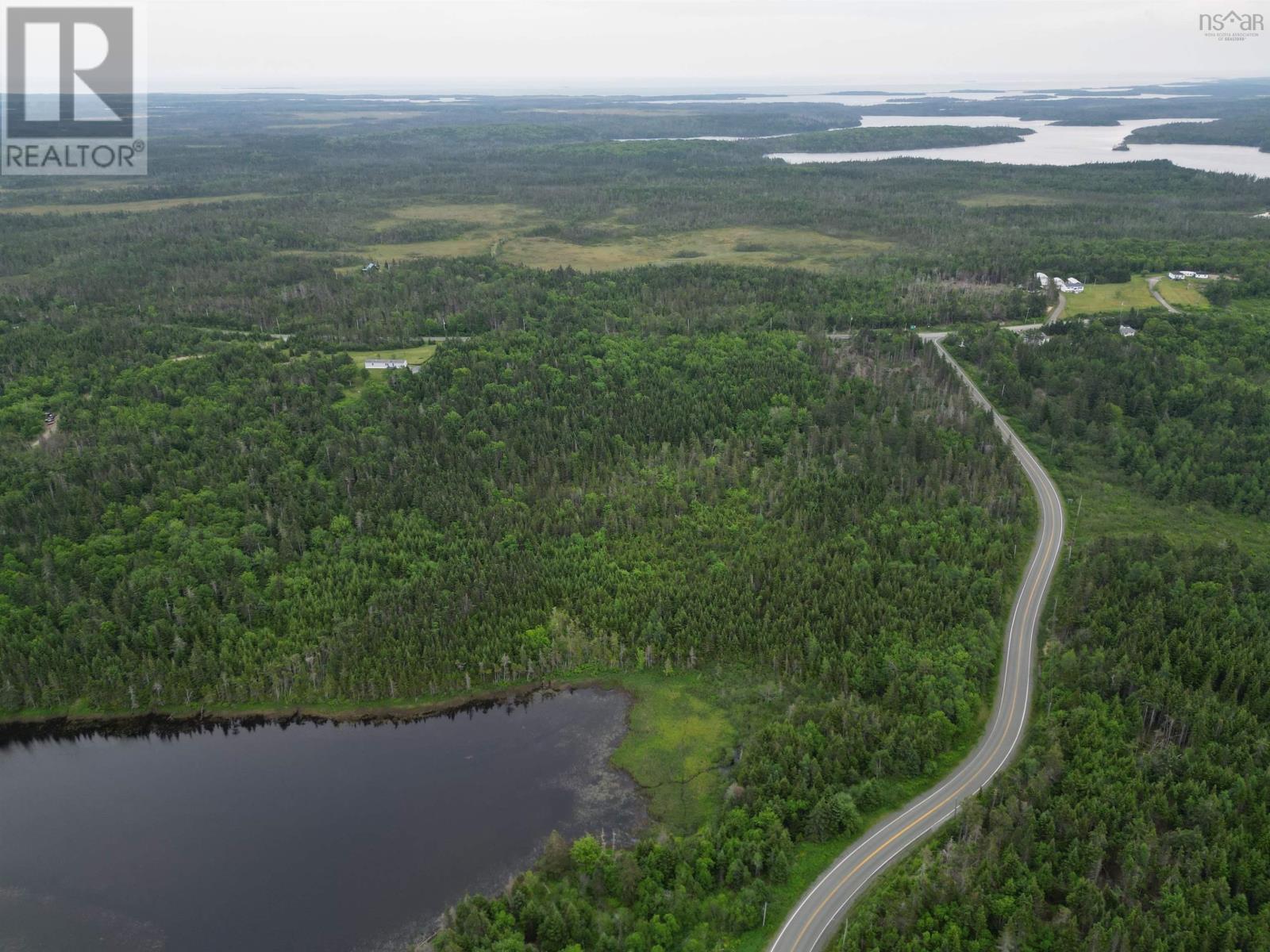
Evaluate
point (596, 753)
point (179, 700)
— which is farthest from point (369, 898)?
point (179, 700)

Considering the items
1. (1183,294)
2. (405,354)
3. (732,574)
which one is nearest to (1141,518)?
(732,574)

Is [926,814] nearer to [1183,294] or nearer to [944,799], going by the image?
[944,799]

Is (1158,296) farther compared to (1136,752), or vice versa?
(1158,296)

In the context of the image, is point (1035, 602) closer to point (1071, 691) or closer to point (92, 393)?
point (1071, 691)

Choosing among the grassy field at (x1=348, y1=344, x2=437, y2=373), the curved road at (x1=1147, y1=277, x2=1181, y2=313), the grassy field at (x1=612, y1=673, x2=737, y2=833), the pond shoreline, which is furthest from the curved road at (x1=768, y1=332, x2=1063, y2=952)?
the grassy field at (x1=348, y1=344, x2=437, y2=373)

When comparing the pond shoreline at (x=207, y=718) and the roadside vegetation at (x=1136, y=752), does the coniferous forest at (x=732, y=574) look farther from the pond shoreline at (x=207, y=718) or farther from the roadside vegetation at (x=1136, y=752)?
the pond shoreline at (x=207, y=718)
